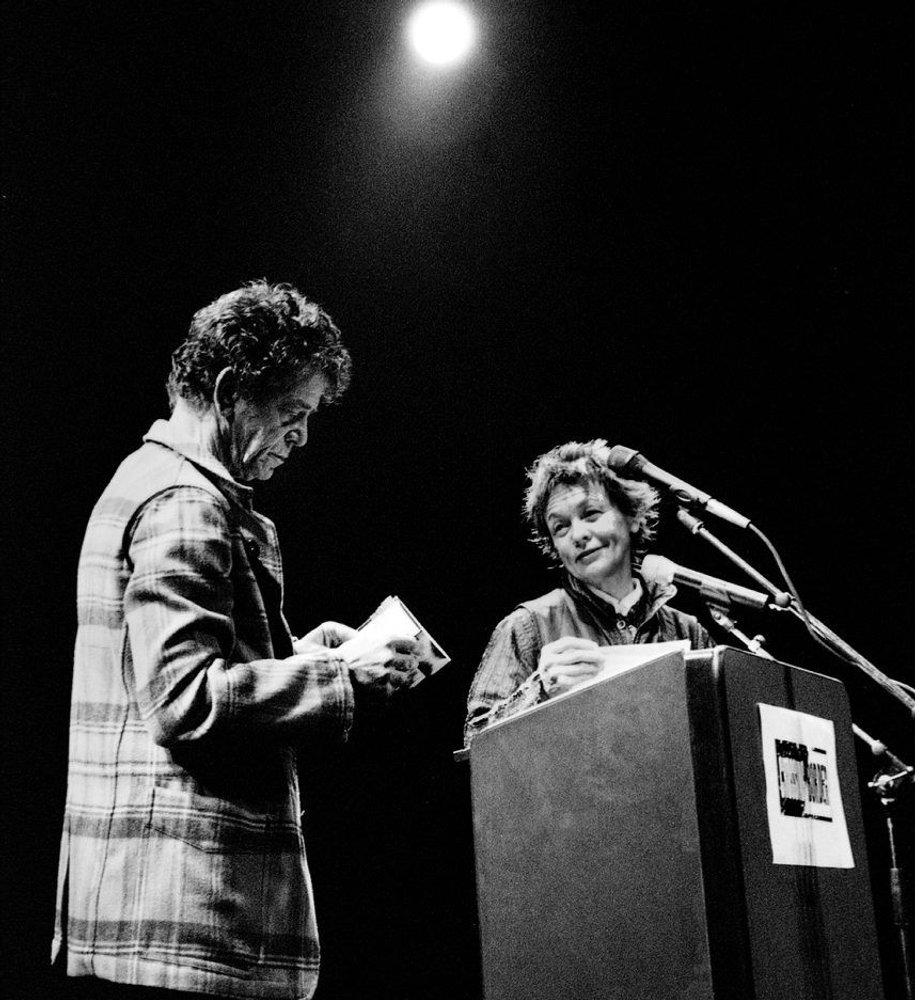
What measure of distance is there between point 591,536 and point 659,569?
1.61ft

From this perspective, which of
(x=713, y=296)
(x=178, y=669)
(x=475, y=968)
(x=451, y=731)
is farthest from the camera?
(x=713, y=296)

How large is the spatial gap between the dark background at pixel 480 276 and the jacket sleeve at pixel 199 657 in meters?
1.40

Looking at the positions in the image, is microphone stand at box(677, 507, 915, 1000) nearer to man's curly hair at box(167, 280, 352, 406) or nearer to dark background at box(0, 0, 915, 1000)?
dark background at box(0, 0, 915, 1000)

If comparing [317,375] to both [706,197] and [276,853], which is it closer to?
[276,853]

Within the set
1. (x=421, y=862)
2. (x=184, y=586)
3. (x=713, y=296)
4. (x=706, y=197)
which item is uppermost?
(x=706, y=197)

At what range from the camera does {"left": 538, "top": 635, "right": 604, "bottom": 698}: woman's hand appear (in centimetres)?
169

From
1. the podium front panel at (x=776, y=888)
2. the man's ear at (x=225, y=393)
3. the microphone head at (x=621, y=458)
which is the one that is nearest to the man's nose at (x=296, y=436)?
the man's ear at (x=225, y=393)

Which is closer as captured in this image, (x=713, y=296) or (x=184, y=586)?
(x=184, y=586)

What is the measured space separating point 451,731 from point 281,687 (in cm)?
196

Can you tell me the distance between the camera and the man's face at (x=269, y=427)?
1.61 metres

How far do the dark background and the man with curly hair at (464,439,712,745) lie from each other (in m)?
0.46

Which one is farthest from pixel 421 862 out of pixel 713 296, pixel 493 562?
pixel 713 296

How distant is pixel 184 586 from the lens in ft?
4.29

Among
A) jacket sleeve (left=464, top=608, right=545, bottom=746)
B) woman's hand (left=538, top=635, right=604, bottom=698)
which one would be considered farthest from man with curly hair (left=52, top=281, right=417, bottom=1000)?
jacket sleeve (left=464, top=608, right=545, bottom=746)
